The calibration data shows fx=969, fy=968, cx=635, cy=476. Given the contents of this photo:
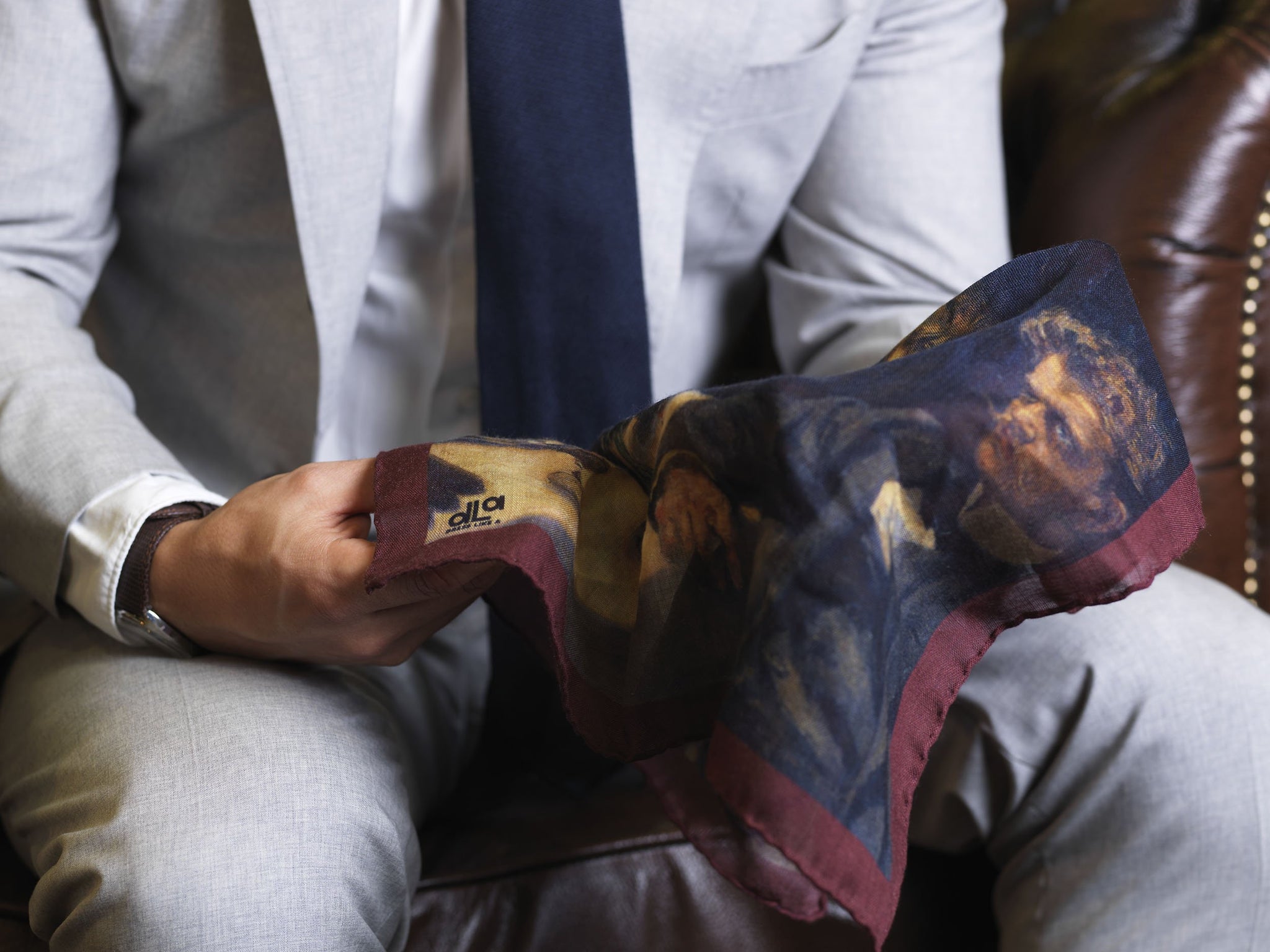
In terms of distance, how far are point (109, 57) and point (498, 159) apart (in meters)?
0.25

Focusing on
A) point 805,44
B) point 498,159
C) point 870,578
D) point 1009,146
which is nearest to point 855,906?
point 870,578

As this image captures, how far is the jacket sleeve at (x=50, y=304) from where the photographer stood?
1.82ft

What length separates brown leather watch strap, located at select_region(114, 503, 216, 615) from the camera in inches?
20.9

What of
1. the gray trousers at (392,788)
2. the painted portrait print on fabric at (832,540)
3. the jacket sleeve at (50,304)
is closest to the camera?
the painted portrait print on fabric at (832,540)

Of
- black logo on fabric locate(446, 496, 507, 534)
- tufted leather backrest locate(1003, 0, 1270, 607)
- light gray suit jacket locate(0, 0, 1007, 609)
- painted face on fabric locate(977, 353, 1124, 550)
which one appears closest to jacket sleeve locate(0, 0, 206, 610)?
light gray suit jacket locate(0, 0, 1007, 609)

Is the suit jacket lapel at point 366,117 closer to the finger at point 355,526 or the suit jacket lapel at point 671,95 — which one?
the suit jacket lapel at point 671,95

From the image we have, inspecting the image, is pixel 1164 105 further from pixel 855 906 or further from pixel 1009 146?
pixel 855 906

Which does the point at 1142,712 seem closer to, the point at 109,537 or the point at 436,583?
the point at 436,583

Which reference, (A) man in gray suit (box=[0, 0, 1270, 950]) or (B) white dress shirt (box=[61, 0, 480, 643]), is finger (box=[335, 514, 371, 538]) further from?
(B) white dress shirt (box=[61, 0, 480, 643])

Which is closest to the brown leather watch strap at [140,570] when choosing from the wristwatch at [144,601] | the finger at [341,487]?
the wristwatch at [144,601]

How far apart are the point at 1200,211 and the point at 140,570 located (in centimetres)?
77

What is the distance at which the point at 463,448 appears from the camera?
0.45 metres

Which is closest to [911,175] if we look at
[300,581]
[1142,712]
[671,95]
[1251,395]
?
[671,95]

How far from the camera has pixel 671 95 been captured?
26.8 inches
